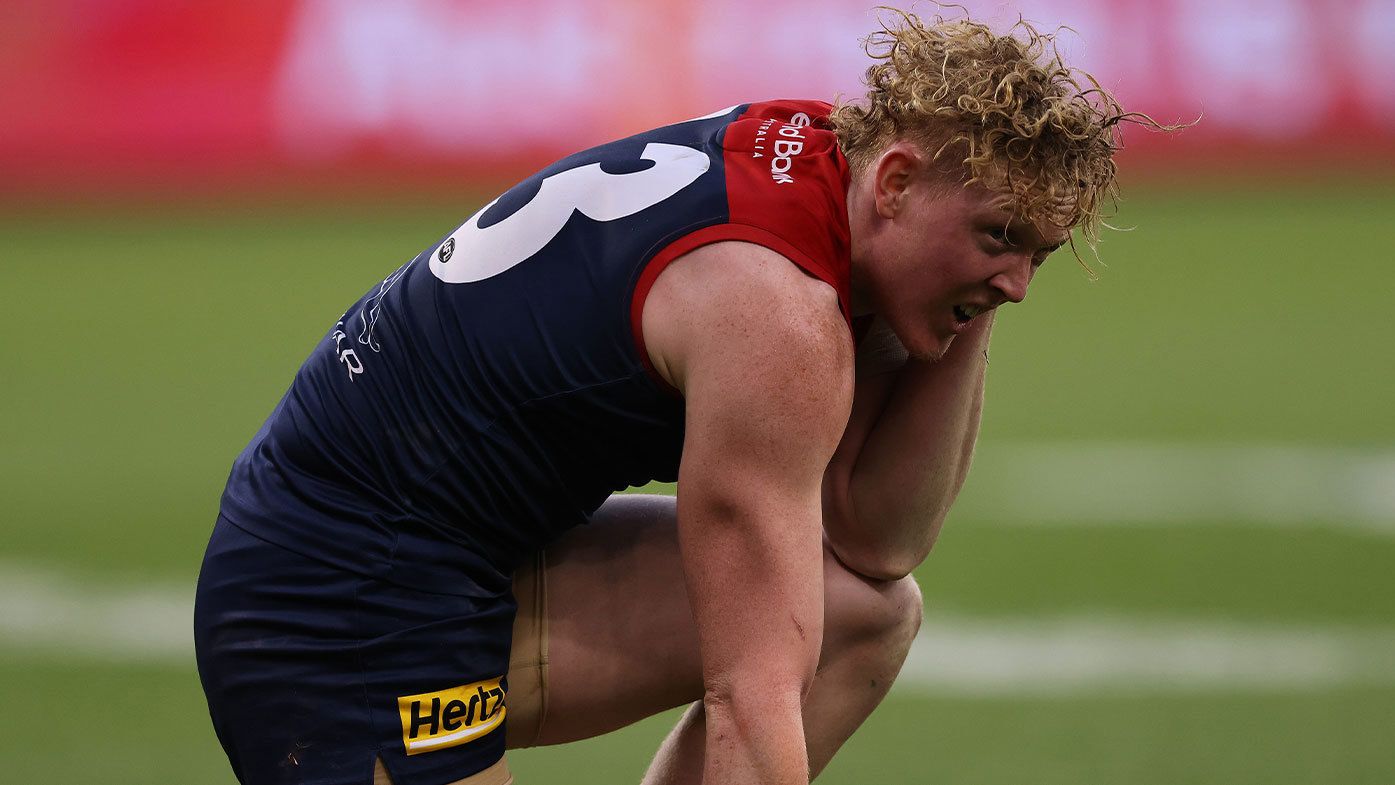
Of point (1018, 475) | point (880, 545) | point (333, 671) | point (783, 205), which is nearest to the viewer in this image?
point (783, 205)

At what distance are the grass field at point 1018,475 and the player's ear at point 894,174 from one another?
6.99 feet

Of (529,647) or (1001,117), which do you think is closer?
(1001,117)

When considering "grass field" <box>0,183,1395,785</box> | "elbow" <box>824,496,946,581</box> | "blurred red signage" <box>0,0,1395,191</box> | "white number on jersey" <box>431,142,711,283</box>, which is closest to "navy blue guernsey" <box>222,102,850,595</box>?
"white number on jersey" <box>431,142,711,283</box>

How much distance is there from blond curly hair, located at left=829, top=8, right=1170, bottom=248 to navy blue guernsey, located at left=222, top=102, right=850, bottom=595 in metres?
0.13

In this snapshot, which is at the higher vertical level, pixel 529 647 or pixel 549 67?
pixel 529 647

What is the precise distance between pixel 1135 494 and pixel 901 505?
11.5 ft

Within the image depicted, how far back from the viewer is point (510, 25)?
1084 centimetres

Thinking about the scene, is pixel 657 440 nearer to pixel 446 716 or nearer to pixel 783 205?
pixel 783 205

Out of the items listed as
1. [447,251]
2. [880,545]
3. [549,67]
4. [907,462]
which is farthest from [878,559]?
[549,67]

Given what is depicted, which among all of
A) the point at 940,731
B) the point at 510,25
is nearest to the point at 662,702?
the point at 940,731

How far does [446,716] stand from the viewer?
2801 mm

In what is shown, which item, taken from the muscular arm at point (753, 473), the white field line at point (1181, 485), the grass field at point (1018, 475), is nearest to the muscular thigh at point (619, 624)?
the muscular arm at point (753, 473)

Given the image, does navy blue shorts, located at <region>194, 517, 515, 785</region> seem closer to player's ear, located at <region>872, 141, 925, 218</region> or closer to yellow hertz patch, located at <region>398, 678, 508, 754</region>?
yellow hertz patch, located at <region>398, 678, 508, 754</region>

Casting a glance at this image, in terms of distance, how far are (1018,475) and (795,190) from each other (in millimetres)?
4356
